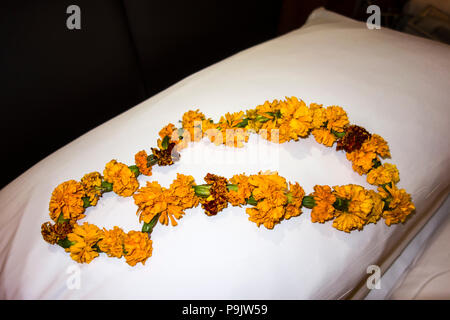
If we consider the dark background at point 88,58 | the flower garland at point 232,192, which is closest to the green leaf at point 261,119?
the flower garland at point 232,192

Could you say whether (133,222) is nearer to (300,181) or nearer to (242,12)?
(300,181)

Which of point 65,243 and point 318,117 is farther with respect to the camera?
point 318,117

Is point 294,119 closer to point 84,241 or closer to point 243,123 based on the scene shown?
point 243,123

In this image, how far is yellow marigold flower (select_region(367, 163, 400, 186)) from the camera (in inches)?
34.1

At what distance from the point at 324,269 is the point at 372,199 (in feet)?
0.89

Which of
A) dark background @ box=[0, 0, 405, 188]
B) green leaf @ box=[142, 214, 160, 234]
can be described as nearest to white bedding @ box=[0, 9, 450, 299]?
green leaf @ box=[142, 214, 160, 234]

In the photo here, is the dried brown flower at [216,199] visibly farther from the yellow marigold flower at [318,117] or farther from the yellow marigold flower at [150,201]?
the yellow marigold flower at [318,117]

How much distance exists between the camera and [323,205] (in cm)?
78

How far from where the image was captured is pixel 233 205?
83 centimetres

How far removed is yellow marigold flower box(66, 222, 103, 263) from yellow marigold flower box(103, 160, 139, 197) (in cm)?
13

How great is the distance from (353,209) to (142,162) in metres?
0.71

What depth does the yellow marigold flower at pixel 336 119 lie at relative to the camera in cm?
94

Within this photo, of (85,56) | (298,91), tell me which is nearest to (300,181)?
(298,91)

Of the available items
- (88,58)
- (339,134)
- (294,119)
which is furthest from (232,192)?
(88,58)
